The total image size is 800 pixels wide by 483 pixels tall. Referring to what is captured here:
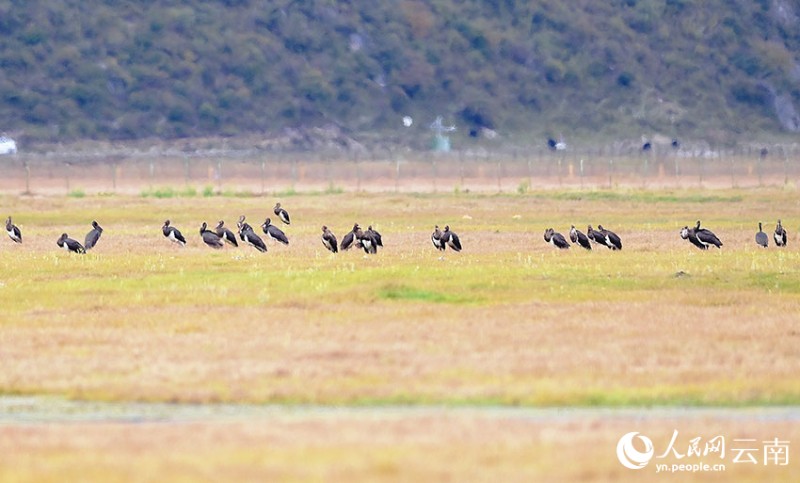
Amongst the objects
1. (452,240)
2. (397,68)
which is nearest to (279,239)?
(452,240)

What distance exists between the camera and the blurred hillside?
103688 millimetres

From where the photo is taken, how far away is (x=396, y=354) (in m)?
19.9

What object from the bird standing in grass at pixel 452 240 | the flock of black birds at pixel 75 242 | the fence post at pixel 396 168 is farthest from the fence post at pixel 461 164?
the bird standing in grass at pixel 452 240

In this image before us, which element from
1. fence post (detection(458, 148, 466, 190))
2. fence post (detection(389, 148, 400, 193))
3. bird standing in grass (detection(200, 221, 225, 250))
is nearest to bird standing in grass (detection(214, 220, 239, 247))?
bird standing in grass (detection(200, 221, 225, 250))

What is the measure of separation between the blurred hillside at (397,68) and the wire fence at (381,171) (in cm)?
824

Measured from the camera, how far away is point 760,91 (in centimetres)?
11731

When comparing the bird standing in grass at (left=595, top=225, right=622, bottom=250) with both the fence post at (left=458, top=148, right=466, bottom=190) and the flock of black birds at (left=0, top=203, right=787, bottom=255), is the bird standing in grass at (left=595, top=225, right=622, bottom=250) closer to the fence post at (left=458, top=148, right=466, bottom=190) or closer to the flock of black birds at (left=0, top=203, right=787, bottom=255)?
the flock of black birds at (left=0, top=203, right=787, bottom=255)

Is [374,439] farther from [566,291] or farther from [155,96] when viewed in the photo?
[155,96]

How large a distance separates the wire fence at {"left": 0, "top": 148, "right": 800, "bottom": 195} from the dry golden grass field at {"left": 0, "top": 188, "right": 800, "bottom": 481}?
138 ft

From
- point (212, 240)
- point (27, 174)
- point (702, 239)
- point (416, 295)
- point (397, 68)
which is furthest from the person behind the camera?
point (397, 68)

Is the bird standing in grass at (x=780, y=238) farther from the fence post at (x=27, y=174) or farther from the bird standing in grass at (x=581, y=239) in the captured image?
the fence post at (x=27, y=174)

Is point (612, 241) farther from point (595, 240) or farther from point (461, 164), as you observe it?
point (461, 164)

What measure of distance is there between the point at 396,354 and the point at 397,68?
93656mm

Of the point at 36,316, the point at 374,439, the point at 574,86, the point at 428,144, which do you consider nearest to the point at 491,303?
the point at 36,316
